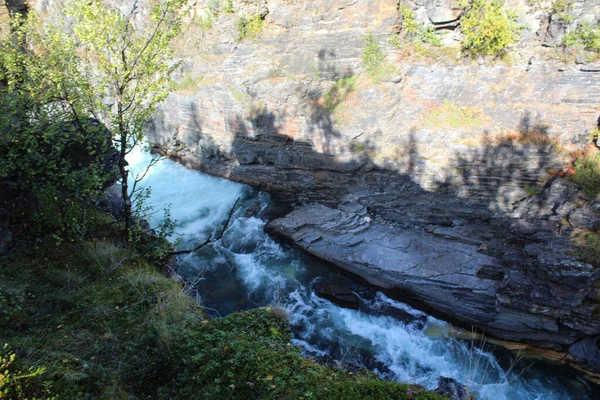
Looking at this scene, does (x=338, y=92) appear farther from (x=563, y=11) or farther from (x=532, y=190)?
(x=532, y=190)

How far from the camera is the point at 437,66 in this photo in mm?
13211

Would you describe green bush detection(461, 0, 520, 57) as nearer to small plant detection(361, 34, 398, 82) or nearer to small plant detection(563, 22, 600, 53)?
small plant detection(563, 22, 600, 53)

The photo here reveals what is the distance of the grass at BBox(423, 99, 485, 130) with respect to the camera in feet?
41.1

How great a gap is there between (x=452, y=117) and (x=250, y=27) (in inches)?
377

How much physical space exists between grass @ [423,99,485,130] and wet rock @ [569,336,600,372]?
6908 mm

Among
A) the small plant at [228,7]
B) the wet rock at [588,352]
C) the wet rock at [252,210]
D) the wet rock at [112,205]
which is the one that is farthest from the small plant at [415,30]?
the wet rock at [112,205]

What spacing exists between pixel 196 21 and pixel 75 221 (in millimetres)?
14752

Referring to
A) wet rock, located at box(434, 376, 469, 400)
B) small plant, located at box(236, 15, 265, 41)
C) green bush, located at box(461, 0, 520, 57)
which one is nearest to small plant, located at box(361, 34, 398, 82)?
green bush, located at box(461, 0, 520, 57)

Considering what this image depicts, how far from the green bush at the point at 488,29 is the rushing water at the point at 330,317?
8910 millimetres

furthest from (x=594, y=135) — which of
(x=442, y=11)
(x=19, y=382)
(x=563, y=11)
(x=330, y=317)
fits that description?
(x=19, y=382)

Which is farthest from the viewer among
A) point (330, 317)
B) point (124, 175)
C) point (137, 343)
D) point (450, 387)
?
point (330, 317)

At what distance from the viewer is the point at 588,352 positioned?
30.7ft

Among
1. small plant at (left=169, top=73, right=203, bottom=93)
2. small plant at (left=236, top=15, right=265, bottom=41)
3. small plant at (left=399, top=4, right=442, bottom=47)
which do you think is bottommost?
small plant at (left=169, top=73, right=203, bottom=93)

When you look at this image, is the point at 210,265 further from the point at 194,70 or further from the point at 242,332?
the point at 194,70
